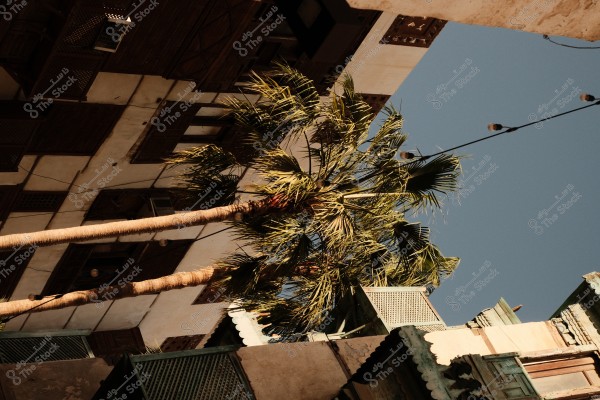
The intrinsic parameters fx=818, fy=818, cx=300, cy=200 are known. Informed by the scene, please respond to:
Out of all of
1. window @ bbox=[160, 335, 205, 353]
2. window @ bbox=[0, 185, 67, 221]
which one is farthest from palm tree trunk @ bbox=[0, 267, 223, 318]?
window @ bbox=[160, 335, 205, 353]

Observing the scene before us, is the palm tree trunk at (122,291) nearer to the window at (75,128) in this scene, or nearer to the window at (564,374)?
the window at (75,128)

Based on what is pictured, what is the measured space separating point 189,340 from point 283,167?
453 inches

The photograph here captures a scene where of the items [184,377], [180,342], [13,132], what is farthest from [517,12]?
[180,342]

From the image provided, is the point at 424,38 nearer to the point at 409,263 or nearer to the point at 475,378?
the point at 409,263

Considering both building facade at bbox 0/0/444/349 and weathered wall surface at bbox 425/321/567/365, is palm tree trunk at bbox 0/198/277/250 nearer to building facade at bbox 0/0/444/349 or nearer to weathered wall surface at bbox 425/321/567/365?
building facade at bbox 0/0/444/349

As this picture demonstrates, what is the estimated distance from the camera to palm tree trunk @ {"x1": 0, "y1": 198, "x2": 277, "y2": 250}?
438 inches

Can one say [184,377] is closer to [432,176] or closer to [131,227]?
[131,227]

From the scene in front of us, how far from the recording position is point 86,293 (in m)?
13.0

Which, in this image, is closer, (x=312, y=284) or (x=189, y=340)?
(x=312, y=284)

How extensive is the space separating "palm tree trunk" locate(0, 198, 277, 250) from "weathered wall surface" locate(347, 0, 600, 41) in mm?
7697

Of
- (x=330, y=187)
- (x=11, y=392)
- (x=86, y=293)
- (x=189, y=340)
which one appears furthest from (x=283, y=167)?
(x=189, y=340)

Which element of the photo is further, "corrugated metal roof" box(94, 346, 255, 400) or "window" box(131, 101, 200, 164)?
"window" box(131, 101, 200, 164)

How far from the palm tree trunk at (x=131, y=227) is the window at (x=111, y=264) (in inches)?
256

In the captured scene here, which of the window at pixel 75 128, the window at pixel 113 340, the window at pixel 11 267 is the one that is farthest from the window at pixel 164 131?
the window at pixel 113 340
